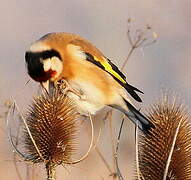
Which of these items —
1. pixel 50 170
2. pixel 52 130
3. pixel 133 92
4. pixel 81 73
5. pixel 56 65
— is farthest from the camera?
pixel 133 92

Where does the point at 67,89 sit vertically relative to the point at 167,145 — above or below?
above

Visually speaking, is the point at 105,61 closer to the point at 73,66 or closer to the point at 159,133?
the point at 73,66

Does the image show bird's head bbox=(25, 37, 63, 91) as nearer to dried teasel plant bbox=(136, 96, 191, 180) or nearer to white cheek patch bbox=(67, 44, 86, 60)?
white cheek patch bbox=(67, 44, 86, 60)

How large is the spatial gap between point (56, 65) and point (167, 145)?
4.11 ft

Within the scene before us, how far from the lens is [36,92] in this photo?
6.04 m

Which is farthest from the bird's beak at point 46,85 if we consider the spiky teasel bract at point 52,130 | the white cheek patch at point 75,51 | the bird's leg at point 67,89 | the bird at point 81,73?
the white cheek patch at point 75,51

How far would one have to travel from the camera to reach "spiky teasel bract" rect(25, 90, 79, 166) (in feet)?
18.9

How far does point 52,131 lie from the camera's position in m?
5.83

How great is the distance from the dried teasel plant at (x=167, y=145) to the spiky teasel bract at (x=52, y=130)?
22.4 inches

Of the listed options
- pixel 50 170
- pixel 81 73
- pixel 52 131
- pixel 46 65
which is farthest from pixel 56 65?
pixel 50 170

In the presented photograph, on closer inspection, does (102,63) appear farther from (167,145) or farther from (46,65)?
(167,145)

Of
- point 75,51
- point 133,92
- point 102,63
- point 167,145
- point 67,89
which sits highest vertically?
point 75,51

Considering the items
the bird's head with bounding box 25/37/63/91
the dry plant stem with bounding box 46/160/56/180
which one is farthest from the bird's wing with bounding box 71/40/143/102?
the dry plant stem with bounding box 46/160/56/180

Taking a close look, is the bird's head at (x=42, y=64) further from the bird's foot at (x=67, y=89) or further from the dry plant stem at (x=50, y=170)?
the dry plant stem at (x=50, y=170)
